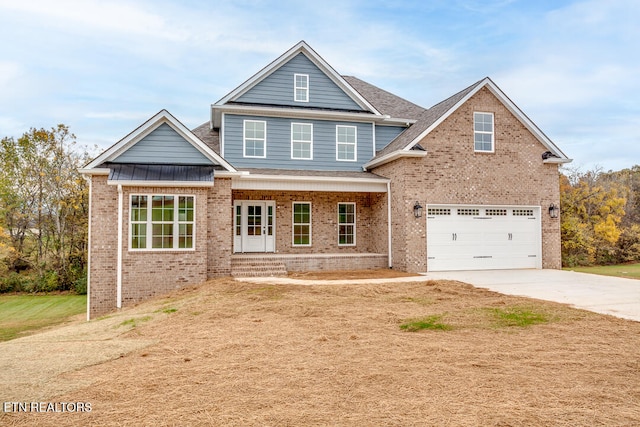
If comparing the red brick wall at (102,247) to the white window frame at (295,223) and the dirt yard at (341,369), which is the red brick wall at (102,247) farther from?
the white window frame at (295,223)

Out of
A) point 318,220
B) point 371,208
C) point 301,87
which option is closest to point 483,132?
point 371,208

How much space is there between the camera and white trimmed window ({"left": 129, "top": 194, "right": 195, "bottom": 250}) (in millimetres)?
12305

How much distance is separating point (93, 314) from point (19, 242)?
13841 mm

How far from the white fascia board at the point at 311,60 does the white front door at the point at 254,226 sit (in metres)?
4.21

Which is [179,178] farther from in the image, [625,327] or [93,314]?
[625,327]

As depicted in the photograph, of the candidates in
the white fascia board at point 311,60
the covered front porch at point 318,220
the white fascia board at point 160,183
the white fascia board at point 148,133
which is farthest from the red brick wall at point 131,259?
the white fascia board at point 311,60

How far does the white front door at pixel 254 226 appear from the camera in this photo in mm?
16453

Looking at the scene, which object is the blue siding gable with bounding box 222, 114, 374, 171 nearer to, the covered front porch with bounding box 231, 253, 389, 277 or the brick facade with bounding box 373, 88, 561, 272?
the brick facade with bounding box 373, 88, 561, 272

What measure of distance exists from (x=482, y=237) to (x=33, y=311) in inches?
697

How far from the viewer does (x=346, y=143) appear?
683 inches

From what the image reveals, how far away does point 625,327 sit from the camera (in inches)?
277

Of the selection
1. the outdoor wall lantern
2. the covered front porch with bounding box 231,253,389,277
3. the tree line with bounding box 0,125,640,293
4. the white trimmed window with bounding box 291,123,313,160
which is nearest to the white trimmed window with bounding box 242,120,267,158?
the white trimmed window with bounding box 291,123,313,160

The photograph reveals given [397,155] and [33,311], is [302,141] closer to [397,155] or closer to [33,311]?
[397,155]

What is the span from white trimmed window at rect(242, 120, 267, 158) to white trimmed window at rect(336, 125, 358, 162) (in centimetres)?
306
